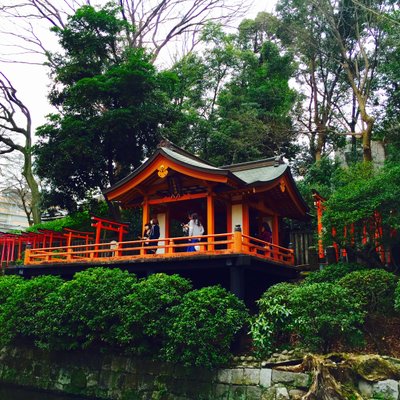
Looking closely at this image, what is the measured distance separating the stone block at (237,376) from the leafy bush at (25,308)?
5466 mm

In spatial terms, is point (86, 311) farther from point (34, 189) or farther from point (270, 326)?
point (34, 189)

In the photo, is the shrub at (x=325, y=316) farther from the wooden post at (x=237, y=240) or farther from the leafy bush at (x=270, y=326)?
the wooden post at (x=237, y=240)

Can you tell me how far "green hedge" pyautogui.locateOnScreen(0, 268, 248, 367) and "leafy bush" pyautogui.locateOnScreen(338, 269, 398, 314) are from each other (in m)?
2.57

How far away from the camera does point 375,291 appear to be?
9.40 m

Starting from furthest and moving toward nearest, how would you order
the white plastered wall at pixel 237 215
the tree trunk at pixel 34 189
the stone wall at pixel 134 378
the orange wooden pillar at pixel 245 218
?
the tree trunk at pixel 34 189
the white plastered wall at pixel 237 215
the orange wooden pillar at pixel 245 218
the stone wall at pixel 134 378

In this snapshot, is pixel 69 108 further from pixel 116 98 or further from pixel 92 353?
pixel 92 353

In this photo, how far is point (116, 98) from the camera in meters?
20.5

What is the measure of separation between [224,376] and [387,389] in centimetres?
320

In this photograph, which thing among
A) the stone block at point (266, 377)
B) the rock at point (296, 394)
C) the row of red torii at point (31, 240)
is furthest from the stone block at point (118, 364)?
the row of red torii at point (31, 240)

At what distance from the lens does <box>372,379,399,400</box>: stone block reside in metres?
7.65

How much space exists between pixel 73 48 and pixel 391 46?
51.3ft

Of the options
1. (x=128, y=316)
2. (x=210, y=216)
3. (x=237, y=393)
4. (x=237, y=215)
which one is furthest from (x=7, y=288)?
(x=237, y=393)

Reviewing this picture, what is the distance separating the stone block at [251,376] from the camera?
8.82m

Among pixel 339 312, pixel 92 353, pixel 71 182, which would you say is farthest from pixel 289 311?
pixel 71 182
